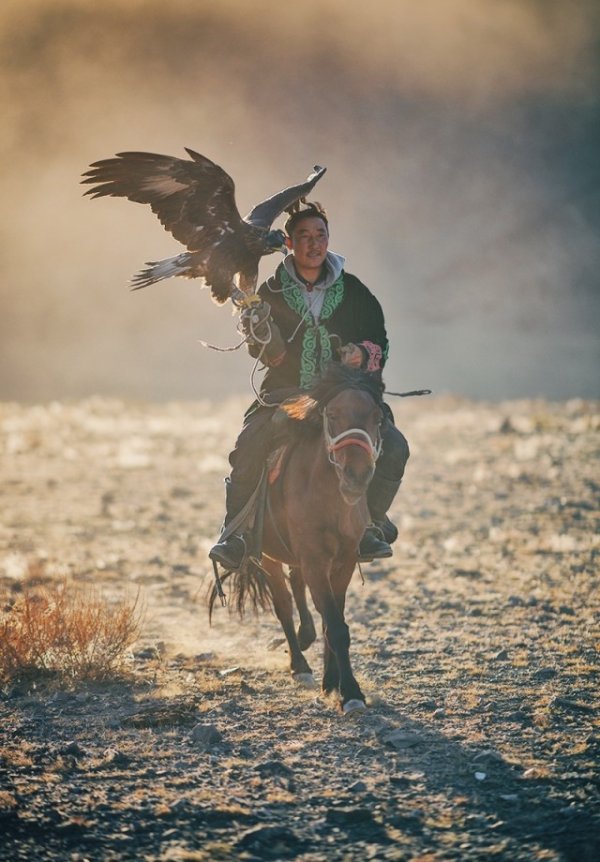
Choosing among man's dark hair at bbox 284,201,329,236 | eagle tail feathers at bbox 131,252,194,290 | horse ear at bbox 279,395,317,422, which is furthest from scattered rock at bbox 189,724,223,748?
man's dark hair at bbox 284,201,329,236

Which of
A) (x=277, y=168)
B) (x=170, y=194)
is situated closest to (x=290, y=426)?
(x=170, y=194)

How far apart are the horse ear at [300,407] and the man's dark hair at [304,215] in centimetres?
140

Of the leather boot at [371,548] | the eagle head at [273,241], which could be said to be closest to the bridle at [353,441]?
the leather boot at [371,548]

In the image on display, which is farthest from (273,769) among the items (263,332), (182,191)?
(182,191)

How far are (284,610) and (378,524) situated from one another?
4.38 feet

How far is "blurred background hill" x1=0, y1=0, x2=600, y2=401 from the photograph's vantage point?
370 ft

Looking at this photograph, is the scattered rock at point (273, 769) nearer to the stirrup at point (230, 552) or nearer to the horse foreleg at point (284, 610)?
the stirrup at point (230, 552)

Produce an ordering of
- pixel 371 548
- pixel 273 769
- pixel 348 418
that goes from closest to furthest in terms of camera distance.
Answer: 1. pixel 273 769
2. pixel 348 418
3. pixel 371 548

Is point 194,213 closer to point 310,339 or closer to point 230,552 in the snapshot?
point 310,339

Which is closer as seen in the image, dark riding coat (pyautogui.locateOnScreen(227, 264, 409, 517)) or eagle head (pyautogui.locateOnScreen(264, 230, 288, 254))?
eagle head (pyautogui.locateOnScreen(264, 230, 288, 254))

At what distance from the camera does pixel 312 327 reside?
25.2ft

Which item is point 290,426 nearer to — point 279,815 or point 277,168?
point 279,815

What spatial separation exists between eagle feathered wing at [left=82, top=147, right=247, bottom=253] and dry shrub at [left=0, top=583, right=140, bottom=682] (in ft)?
9.90

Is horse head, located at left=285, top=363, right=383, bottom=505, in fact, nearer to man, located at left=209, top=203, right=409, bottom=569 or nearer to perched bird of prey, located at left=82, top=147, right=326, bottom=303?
man, located at left=209, top=203, right=409, bottom=569
